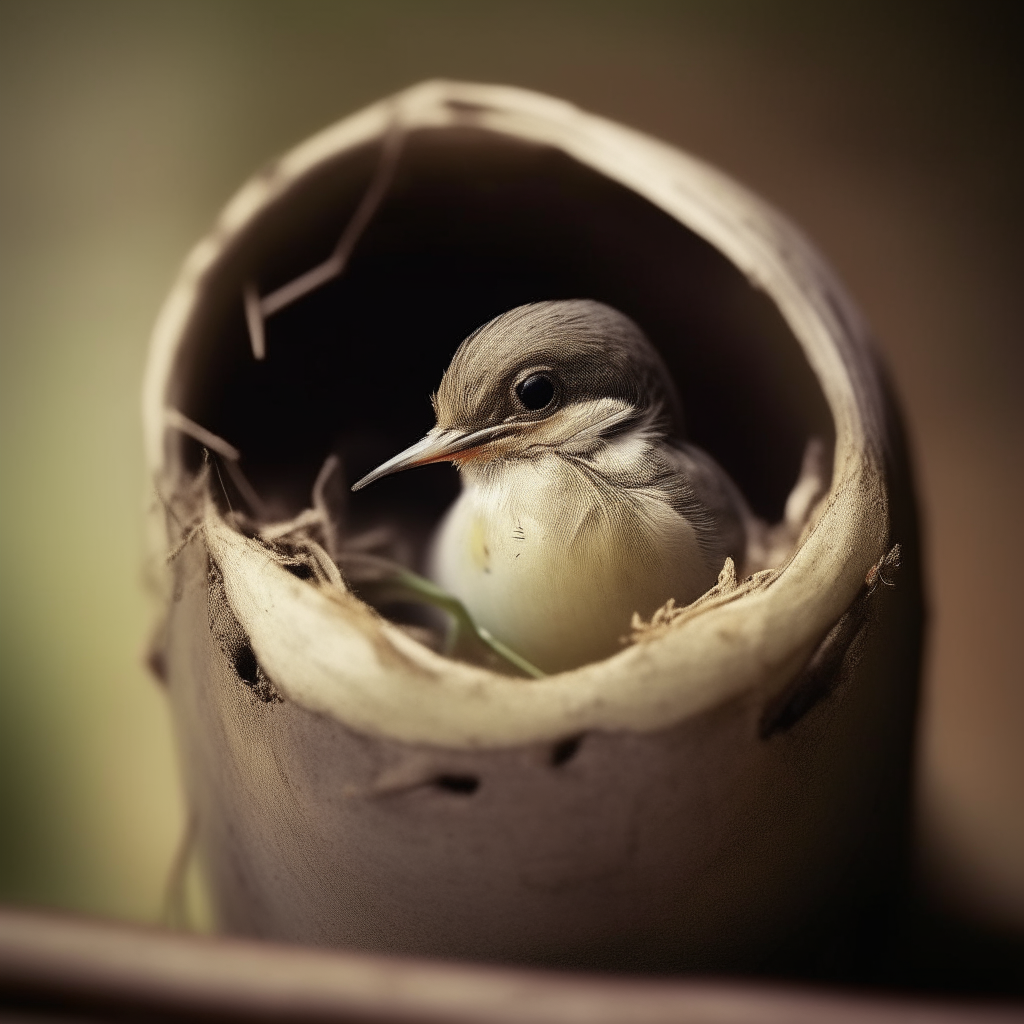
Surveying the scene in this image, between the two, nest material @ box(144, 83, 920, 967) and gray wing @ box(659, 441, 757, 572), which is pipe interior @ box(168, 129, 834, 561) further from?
gray wing @ box(659, 441, 757, 572)

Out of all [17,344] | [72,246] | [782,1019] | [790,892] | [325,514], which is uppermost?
[72,246]

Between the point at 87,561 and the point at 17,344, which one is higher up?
the point at 17,344

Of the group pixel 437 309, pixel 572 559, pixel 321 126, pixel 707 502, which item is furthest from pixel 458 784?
pixel 321 126

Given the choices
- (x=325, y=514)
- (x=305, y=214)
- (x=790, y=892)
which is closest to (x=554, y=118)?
(x=305, y=214)

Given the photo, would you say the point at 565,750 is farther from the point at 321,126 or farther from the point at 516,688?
→ the point at 321,126

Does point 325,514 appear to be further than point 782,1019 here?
Yes

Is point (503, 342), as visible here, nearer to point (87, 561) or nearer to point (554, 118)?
point (554, 118)
